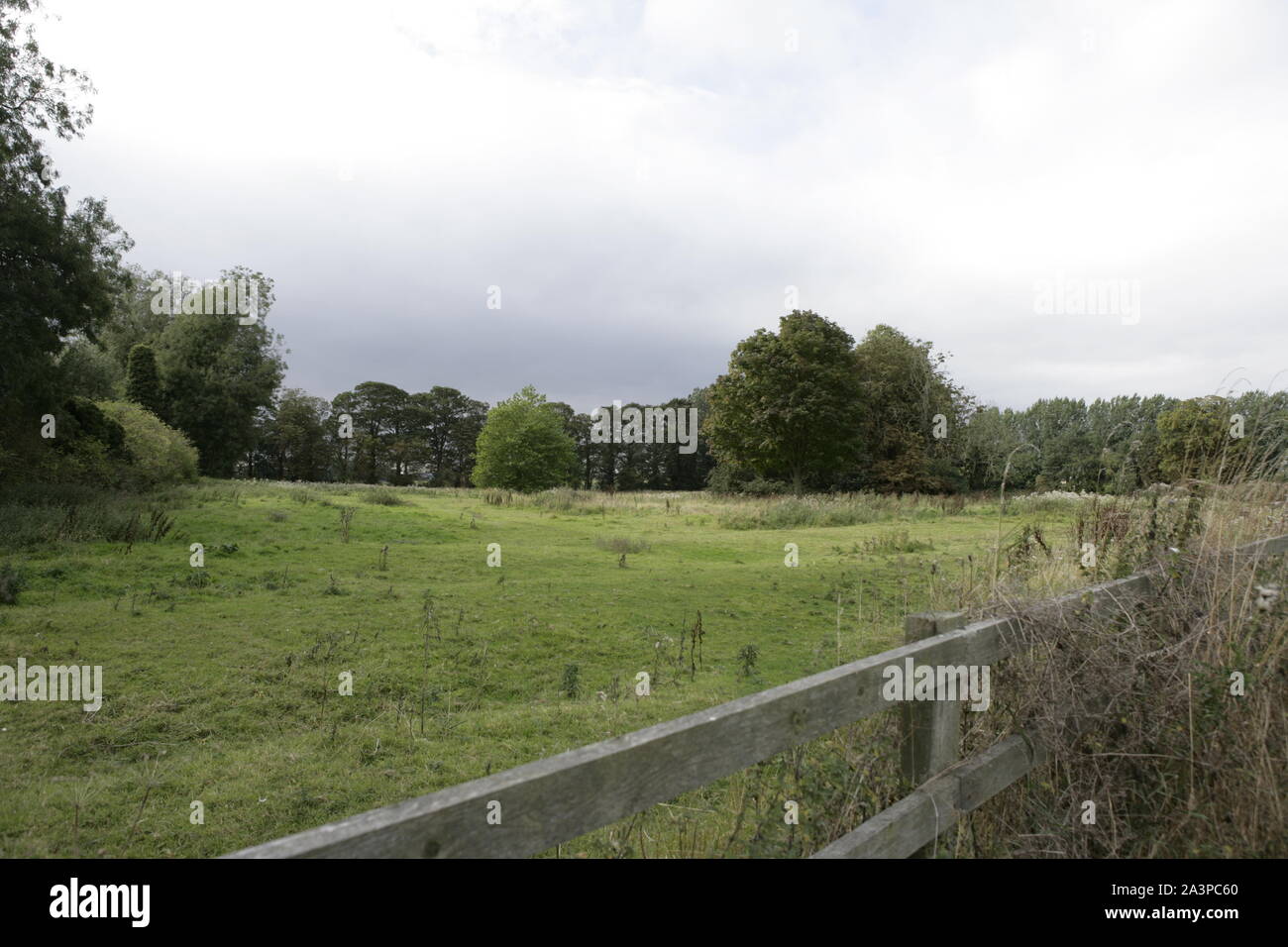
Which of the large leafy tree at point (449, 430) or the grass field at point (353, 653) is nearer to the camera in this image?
the grass field at point (353, 653)

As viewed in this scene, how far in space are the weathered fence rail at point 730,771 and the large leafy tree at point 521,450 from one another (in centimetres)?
4680

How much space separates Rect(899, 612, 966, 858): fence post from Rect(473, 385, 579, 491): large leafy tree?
4681 centimetres

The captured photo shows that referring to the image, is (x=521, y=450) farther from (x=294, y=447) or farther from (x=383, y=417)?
(x=383, y=417)

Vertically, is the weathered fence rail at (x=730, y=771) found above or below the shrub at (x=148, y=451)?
below

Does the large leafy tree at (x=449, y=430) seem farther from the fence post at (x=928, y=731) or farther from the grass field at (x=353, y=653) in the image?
the fence post at (x=928, y=731)

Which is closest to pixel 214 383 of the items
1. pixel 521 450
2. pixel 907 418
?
pixel 521 450

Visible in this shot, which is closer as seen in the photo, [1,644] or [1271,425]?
[1271,425]

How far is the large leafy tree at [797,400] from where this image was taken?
39.0 metres

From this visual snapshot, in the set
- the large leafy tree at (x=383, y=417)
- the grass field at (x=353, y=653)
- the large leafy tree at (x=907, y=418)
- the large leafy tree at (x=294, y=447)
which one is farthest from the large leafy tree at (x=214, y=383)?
the large leafy tree at (x=907, y=418)

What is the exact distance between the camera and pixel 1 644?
772 centimetres

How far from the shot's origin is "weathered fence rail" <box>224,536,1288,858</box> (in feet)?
5.13
